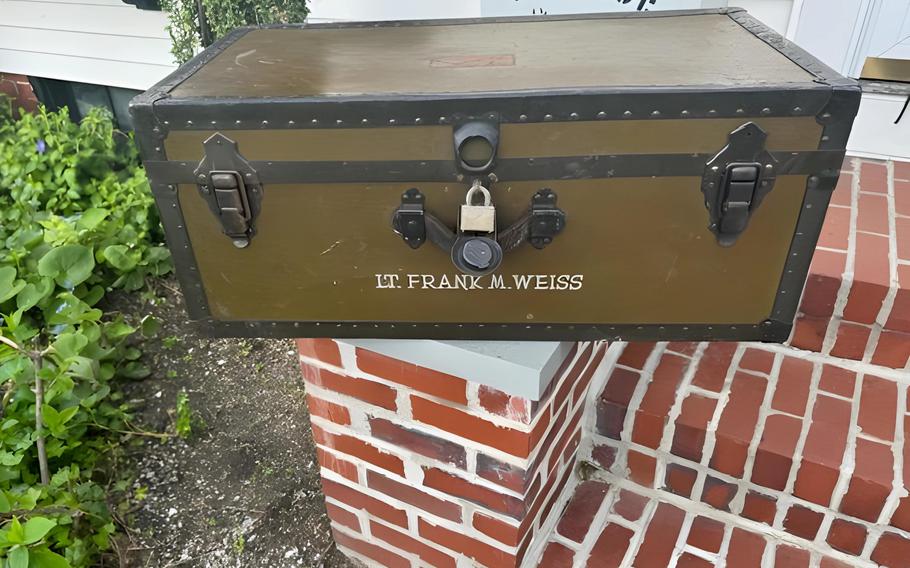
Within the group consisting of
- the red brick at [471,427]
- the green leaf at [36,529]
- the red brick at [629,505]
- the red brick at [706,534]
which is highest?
the red brick at [471,427]

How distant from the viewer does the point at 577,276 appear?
1.09 meters

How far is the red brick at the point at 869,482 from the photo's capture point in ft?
4.31

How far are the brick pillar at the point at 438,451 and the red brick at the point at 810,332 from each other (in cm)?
54

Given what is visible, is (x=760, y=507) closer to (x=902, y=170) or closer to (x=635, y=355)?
(x=635, y=355)

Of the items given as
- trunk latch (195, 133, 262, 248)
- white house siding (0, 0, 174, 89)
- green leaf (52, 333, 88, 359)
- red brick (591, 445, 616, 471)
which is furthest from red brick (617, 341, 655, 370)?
white house siding (0, 0, 174, 89)

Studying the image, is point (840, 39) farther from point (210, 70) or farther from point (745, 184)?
point (210, 70)

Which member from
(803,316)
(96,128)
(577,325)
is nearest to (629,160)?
(577,325)

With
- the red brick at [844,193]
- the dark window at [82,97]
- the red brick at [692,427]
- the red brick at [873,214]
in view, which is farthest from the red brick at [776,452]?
the dark window at [82,97]

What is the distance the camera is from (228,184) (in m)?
1.02

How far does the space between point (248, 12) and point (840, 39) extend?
6.75 ft

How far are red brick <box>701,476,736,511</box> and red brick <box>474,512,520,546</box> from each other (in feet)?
1.70

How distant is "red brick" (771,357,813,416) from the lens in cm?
150

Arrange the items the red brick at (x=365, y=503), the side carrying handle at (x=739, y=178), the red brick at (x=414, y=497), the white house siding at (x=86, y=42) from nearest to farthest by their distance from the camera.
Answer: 1. the side carrying handle at (x=739, y=178)
2. the red brick at (x=414, y=497)
3. the red brick at (x=365, y=503)
4. the white house siding at (x=86, y=42)

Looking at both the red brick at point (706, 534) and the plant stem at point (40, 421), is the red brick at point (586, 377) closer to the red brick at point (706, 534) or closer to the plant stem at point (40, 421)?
the red brick at point (706, 534)
